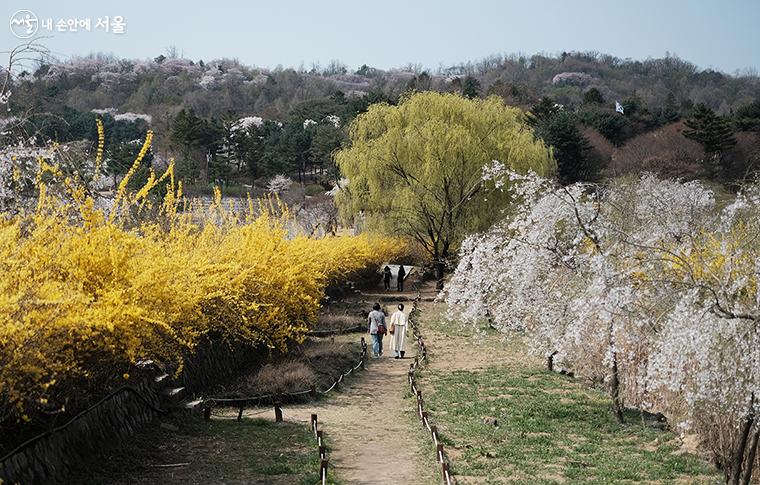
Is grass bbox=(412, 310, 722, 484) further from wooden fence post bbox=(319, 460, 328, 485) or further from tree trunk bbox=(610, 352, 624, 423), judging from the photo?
wooden fence post bbox=(319, 460, 328, 485)

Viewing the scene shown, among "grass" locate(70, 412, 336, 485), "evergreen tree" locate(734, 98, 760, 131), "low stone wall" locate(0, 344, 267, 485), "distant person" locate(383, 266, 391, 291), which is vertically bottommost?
"distant person" locate(383, 266, 391, 291)

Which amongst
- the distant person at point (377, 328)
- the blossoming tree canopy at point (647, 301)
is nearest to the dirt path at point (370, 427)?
the distant person at point (377, 328)

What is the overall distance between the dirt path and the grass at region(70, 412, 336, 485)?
44 cm

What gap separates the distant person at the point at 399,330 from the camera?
18198 mm

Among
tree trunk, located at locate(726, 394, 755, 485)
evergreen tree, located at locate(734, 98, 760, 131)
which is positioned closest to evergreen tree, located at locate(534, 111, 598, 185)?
evergreen tree, located at locate(734, 98, 760, 131)

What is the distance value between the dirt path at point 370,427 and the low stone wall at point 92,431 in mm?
1372

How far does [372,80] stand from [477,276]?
565ft

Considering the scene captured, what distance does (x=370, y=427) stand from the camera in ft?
37.1

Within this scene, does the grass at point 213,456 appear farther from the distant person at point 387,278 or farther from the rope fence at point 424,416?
the distant person at point 387,278

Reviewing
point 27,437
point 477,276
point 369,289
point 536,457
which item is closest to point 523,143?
point 369,289

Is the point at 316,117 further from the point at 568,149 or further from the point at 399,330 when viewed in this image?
the point at 399,330

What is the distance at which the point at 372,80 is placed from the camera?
180m

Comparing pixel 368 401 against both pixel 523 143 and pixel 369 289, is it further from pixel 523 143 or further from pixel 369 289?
pixel 369 289

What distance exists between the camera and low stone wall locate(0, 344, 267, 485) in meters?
6.59
